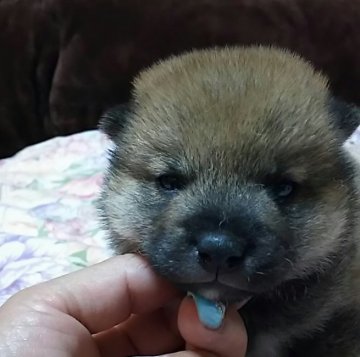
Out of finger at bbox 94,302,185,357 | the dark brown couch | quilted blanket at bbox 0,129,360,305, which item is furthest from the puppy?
the dark brown couch

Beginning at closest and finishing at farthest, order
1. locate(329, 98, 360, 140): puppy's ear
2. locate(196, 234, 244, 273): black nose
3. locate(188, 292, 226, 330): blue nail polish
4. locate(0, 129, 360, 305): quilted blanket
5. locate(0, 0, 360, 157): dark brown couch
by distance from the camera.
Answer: locate(196, 234, 244, 273): black nose < locate(188, 292, 226, 330): blue nail polish < locate(329, 98, 360, 140): puppy's ear < locate(0, 129, 360, 305): quilted blanket < locate(0, 0, 360, 157): dark brown couch

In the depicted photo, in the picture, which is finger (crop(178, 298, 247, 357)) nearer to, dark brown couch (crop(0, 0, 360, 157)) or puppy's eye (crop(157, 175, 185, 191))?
puppy's eye (crop(157, 175, 185, 191))

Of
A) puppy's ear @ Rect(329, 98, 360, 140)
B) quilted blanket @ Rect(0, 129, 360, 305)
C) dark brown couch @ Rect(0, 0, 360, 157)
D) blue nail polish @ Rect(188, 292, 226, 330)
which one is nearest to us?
blue nail polish @ Rect(188, 292, 226, 330)

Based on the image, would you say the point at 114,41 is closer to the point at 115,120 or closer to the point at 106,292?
the point at 115,120

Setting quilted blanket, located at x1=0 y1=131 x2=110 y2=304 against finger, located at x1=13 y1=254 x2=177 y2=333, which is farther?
quilted blanket, located at x1=0 y1=131 x2=110 y2=304

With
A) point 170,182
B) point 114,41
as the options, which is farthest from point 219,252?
point 114,41

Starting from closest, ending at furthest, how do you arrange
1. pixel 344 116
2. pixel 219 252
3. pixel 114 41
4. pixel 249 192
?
pixel 219 252 < pixel 249 192 < pixel 344 116 < pixel 114 41

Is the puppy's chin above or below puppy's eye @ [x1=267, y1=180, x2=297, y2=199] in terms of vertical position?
below

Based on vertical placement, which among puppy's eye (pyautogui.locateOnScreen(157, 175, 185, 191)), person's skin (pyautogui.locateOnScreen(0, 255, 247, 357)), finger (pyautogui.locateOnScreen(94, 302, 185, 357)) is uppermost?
puppy's eye (pyautogui.locateOnScreen(157, 175, 185, 191))
